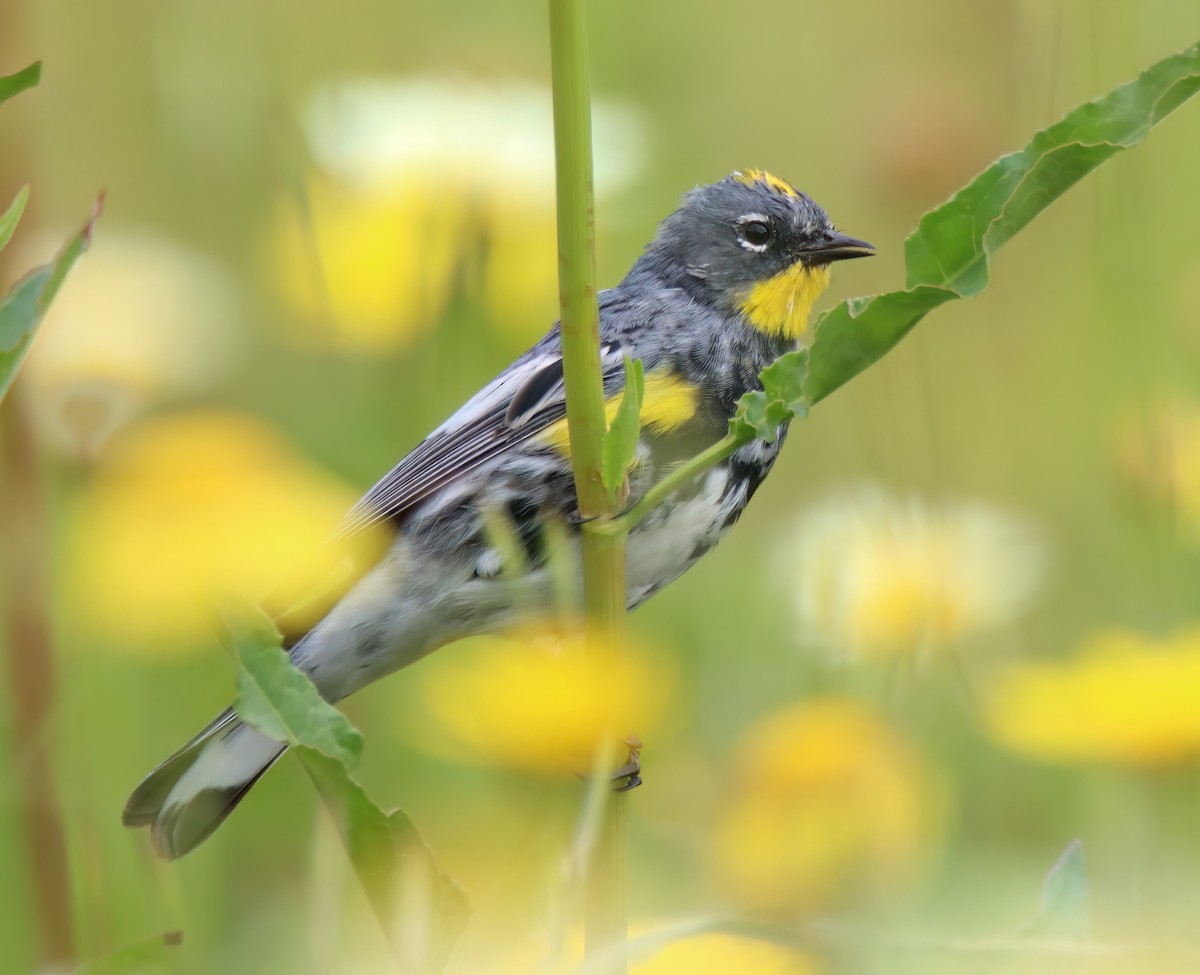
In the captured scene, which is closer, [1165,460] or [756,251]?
[1165,460]

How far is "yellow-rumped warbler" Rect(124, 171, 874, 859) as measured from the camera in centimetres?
245

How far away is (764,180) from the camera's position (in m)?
3.00

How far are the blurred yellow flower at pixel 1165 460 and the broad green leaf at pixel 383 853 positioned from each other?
5.07 ft

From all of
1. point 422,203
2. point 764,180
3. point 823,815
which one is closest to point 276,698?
point 823,815

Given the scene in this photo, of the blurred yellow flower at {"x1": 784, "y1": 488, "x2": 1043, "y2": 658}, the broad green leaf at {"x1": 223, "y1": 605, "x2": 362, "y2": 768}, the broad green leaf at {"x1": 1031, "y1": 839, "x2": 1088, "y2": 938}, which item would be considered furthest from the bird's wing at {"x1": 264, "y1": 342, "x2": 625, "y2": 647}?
the broad green leaf at {"x1": 1031, "y1": 839, "x2": 1088, "y2": 938}

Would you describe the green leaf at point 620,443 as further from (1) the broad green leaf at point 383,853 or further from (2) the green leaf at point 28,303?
(2) the green leaf at point 28,303

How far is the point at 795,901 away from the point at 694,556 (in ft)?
2.69

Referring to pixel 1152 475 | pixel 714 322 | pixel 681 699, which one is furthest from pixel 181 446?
pixel 1152 475

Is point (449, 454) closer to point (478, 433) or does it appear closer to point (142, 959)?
point (478, 433)

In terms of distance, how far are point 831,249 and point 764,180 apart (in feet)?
0.88

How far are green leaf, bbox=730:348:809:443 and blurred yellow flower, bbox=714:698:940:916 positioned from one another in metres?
0.63

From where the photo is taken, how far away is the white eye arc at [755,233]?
2.89 meters

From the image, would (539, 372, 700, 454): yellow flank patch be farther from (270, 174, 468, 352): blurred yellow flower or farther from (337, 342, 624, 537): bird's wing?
(270, 174, 468, 352): blurred yellow flower

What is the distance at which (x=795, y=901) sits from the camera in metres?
1.82
